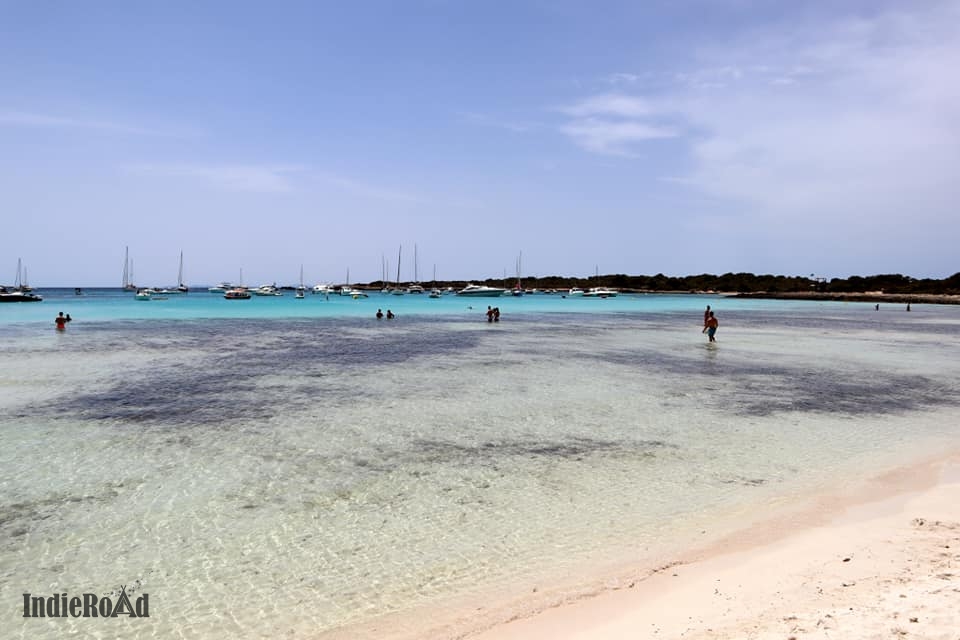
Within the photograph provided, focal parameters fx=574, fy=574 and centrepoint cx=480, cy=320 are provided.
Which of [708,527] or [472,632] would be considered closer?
[472,632]

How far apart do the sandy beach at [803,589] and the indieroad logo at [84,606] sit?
4.17 m

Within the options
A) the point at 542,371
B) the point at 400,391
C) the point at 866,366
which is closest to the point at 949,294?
the point at 866,366

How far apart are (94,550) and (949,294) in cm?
16643

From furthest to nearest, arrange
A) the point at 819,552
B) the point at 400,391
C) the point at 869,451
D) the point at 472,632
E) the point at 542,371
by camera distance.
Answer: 1. the point at 542,371
2. the point at 400,391
3. the point at 869,451
4. the point at 819,552
5. the point at 472,632

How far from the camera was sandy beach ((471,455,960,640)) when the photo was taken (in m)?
5.48

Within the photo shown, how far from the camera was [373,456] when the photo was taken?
12984 mm

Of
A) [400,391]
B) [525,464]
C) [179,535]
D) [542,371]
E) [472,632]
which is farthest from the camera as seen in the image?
[542,371]

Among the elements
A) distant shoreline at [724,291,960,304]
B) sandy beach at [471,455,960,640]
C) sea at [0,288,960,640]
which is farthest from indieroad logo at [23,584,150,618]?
distant shoreline at [724,291,960,304]

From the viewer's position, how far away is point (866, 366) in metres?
29.0

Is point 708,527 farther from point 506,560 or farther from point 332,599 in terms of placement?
point 332,599

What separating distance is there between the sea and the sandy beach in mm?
484

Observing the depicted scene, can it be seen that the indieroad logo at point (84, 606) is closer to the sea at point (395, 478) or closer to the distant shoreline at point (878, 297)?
the sea at point (395, 478)

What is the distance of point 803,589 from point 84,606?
27.8 ft

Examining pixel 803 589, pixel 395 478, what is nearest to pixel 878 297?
pixel 395 478
